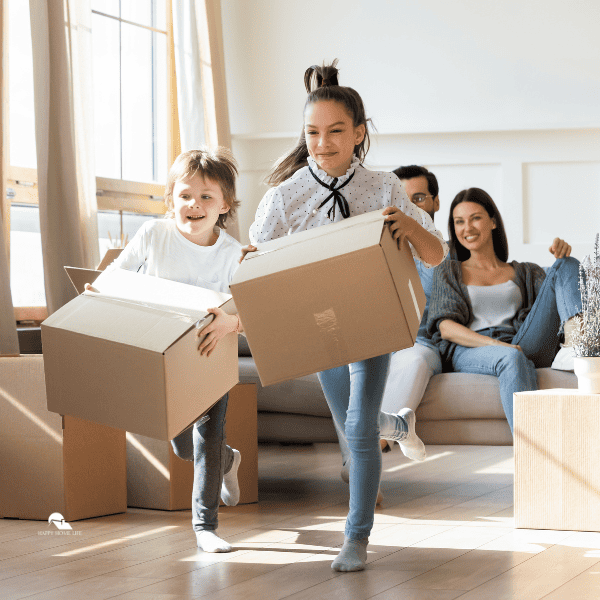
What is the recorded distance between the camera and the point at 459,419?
292 cm

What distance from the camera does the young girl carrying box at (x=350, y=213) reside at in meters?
1.80

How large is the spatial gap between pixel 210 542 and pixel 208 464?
17cm

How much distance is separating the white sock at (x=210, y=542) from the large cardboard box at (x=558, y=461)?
748 millimetres

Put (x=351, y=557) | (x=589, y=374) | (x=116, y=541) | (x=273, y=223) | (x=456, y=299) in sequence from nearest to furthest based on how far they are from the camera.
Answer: (x=351, y=557) < (x=273, y=223) < (x=116, y=541) < (x=589, y=374) < (x=456, y=299)

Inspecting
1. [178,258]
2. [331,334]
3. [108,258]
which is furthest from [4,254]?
[331,334]

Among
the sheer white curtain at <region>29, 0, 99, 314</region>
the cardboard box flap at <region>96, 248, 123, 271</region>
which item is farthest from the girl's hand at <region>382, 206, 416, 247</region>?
the sheer white curtain at <region>29, 0, 99, 314</region>

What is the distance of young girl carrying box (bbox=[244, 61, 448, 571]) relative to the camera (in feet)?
5.90

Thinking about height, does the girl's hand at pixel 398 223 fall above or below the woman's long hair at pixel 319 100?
below

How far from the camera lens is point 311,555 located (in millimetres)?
1963

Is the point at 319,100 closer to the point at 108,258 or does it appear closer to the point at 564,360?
Answer: the point at 108,258

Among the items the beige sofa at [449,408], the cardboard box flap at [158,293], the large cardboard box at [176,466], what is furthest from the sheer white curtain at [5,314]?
the cardboard box flap at [158,293]

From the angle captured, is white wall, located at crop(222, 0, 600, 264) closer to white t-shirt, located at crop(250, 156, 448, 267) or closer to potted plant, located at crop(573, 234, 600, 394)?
potted plant, located at crop(573, 234, 600, 394)

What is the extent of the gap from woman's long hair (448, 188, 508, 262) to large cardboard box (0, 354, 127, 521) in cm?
155

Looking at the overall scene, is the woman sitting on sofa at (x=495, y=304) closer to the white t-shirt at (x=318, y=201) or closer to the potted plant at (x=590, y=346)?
the potted plant at (x=590, y=346)
